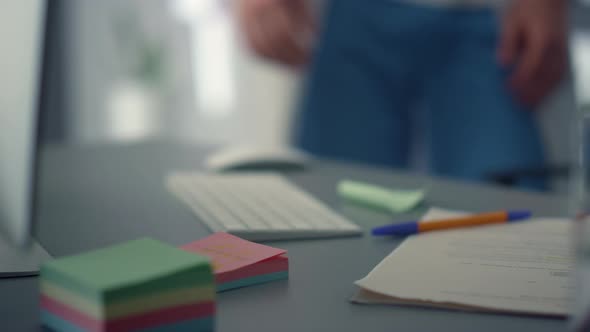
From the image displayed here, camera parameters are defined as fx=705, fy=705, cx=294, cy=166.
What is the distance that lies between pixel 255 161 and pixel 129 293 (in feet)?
2.32

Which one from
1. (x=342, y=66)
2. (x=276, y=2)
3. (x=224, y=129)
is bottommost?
(x=224, y=129)

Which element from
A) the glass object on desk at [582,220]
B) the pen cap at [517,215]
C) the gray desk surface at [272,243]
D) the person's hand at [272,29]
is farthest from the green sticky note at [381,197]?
the person's hand at [272,29]

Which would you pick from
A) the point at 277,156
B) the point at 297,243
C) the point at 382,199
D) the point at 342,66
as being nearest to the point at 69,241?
the point at 297,243

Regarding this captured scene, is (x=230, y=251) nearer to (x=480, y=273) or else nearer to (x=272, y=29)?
(x=480, y=273)

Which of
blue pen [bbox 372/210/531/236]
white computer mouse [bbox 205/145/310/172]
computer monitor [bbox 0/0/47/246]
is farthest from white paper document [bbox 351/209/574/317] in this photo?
white computer mouse [bbox 205/145/310/172]

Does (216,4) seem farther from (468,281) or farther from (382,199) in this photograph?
(468,281)

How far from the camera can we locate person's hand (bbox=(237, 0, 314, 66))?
1.58 meters

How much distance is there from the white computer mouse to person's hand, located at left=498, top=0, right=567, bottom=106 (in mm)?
785

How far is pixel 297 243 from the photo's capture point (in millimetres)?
647

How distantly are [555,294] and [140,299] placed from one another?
0.28 m

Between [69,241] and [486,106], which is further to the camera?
[486,106]

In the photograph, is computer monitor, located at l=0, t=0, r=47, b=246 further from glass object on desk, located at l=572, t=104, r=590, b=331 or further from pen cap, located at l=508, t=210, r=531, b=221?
pen cap, located at l=508, t=210, r=531, b=221

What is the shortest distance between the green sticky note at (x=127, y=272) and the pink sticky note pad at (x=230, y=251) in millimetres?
67

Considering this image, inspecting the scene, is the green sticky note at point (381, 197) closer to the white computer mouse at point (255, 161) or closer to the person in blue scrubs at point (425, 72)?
the white computer mouse at point (255, 161)
